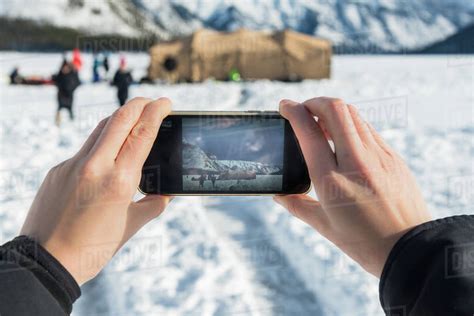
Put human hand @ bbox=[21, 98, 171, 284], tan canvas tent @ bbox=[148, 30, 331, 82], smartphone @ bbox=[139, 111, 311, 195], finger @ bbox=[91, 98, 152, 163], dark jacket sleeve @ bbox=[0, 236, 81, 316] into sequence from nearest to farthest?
dark jacket sleeve @ bbox=[0, 236, 81, 316]
human hand @ bbox=[21, 98, 171, 284]
finger @ bbox=[91, 98, 152, 163]
smartphone @ bbox=[139, 111, 311, 195]
tan canvas tent @ bbox=[148, 30, 331, 82]

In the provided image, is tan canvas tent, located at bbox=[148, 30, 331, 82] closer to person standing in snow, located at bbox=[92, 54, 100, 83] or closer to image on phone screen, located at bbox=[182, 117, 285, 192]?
person standing in snow, located at bbox=[92, 54, 100, 83]

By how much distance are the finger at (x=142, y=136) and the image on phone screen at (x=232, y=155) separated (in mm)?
235

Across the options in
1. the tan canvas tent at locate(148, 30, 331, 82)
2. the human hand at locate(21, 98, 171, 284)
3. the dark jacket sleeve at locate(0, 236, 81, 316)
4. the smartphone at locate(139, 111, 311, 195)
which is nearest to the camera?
the dark jacket sleeve at locate(0, 236, 81, 316)

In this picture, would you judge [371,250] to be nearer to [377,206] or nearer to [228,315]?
[377,206]

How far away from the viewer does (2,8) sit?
154 metres

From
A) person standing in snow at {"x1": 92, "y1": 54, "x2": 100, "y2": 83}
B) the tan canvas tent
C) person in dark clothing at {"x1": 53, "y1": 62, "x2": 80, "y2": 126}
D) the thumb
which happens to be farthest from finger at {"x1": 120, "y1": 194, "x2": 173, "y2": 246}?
the tan canvas tent

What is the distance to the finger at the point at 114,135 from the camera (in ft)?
5.11

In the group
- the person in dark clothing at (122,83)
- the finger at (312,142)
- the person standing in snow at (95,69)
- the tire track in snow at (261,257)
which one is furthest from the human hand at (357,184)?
the person standing in snow at (95,69)

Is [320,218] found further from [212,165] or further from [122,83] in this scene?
[122,83]

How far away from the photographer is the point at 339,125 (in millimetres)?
1604

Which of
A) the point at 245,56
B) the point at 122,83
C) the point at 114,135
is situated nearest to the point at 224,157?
the point at 114,135

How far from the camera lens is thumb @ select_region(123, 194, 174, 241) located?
1.70 m

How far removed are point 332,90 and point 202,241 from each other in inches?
626

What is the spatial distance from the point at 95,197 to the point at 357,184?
86 centimetres
